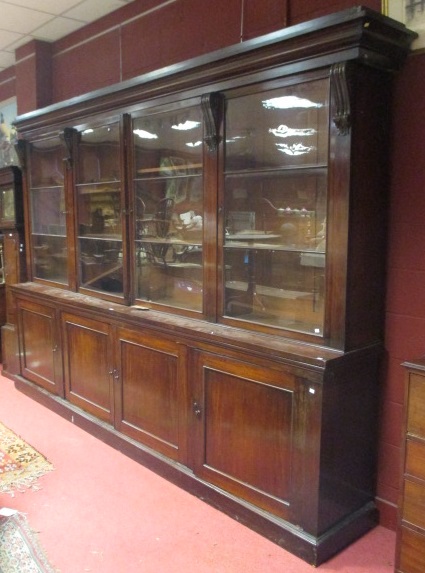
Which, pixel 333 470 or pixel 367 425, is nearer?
pixel 333 470

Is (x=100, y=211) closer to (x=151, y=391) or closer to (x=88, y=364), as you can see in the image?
(x=88, y=364)

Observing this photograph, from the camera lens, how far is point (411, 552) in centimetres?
203

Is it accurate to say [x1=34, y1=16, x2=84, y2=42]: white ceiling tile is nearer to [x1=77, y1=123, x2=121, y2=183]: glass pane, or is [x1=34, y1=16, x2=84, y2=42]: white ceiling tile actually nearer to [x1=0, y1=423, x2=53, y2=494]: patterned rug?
[x1=77, y1=123, x2=121, y2=183]: glass pane

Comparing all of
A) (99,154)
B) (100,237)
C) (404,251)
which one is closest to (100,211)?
(100,237)

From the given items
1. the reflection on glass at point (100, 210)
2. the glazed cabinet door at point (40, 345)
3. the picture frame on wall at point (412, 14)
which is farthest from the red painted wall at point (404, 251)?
the glazed cabinet door at point (40, 345)

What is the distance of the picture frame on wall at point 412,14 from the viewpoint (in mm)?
2193

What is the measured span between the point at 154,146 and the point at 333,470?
2060mm

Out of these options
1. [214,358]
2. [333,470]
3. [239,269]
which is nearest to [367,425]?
[333,470]

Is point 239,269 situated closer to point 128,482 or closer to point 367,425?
point 367,425

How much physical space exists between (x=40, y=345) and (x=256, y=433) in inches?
89.9

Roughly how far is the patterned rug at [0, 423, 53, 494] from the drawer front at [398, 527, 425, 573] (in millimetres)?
1909

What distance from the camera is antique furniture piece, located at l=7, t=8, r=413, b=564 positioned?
219 cm

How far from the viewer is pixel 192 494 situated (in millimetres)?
2789

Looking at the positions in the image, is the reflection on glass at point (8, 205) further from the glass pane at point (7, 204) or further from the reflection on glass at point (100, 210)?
the reflection on glass at point (100, 210)
